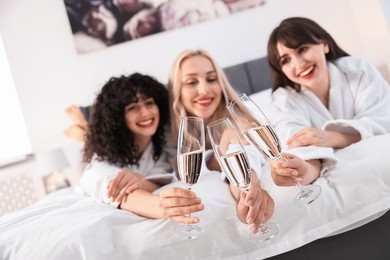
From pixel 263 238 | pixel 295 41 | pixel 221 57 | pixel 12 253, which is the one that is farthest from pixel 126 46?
pixel 263 238

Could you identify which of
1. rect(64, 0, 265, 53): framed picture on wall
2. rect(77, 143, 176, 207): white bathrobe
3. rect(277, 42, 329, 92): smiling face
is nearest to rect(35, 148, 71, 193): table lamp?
rect(64, 0, 265, 53): framed picture on wall

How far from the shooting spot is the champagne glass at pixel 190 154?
0.80 m

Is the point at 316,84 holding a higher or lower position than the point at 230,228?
higher

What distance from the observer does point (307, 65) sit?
1471 mm

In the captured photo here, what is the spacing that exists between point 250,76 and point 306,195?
1.92 meters

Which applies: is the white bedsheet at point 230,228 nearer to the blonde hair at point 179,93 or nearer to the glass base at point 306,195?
the glass base at point 306,195

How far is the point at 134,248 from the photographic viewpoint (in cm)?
83

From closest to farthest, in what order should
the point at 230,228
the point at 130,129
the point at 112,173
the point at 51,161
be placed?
the point at 230,228
the point at 112,173
the point at 130,129
the point at 51,161

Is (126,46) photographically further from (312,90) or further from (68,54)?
(312,90)

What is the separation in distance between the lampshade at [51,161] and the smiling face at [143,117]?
111 cm

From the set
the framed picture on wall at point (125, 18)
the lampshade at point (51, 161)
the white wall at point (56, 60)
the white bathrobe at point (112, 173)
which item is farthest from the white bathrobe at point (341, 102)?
the lampshade at point (51, 161)

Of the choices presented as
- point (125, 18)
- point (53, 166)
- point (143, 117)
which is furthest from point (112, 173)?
point (125, 18)

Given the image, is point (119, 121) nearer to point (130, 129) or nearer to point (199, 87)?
point (130, 129)

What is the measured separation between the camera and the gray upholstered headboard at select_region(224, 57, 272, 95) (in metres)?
2.60
